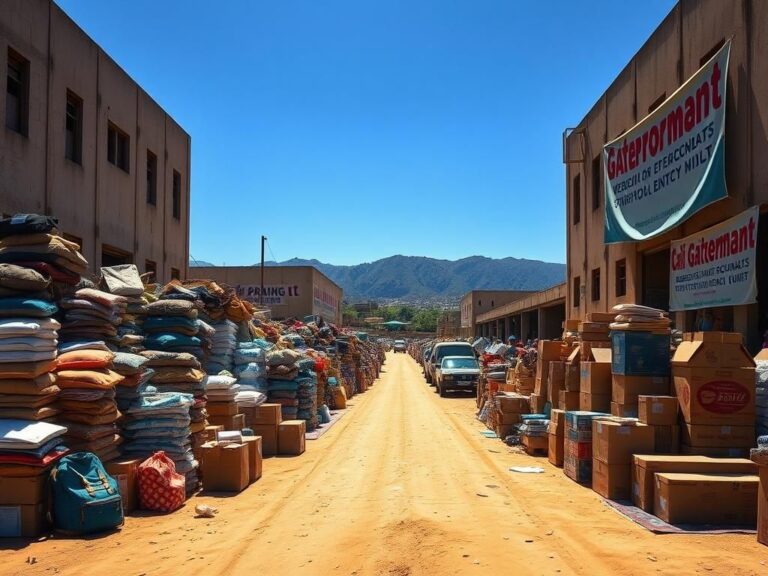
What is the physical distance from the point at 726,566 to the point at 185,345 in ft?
26.2

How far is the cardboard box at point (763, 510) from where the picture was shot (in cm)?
599

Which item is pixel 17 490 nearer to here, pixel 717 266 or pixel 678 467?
pixel 678 467

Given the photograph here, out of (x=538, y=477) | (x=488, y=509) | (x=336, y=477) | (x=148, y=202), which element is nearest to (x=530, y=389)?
(x=538, y=477)

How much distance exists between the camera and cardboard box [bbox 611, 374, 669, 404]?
29.9ft

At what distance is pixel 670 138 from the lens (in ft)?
45.2

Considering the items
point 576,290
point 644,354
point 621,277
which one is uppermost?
point 621,277

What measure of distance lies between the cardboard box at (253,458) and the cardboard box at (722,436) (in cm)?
588

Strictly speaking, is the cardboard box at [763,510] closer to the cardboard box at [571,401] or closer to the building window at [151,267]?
the cardboard box at [571,401]

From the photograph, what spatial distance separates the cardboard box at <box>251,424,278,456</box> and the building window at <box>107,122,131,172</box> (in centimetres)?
937

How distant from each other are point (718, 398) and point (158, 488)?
6896 mm

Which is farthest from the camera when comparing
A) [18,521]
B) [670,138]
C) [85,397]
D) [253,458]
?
[670,138]

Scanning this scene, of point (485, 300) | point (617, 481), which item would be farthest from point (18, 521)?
point (485, 300)

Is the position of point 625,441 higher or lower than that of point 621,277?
lower

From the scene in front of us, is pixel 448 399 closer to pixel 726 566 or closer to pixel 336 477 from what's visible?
pixel 336 477
